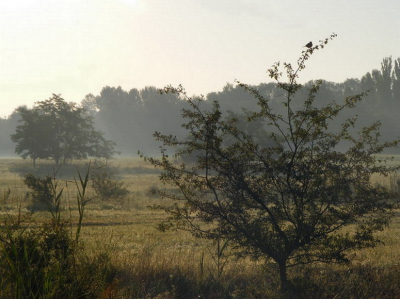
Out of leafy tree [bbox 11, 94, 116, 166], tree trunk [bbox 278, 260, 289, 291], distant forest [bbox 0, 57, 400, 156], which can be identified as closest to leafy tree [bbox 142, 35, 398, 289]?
tree trunk [bbox 278, 260, 289, 291]

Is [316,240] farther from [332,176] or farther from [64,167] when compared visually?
[64,167]

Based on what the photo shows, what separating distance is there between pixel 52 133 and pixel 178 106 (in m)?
61.4

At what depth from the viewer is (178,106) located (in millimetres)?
118500

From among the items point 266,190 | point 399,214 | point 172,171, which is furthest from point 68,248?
point 399,214

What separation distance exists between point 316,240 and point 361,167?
1483mm

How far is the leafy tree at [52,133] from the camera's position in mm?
57156

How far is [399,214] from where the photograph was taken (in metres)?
20.9

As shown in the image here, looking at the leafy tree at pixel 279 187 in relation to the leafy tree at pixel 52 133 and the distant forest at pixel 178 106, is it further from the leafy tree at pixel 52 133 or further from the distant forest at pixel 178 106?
the distant forest at pixel 178 106

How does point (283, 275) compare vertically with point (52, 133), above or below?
below

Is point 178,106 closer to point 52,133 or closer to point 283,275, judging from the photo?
point 52,133

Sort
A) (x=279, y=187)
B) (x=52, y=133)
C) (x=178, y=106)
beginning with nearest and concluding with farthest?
(x=279, y=187), (x=52, y=133), (x=178, y=106)

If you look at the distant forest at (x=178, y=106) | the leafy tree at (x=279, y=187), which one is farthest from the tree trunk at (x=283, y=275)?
the distant forest at (x=178, y=106)

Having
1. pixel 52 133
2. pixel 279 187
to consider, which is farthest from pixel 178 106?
pixel 279 187

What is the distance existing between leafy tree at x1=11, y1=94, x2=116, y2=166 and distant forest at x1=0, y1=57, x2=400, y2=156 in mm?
31286
